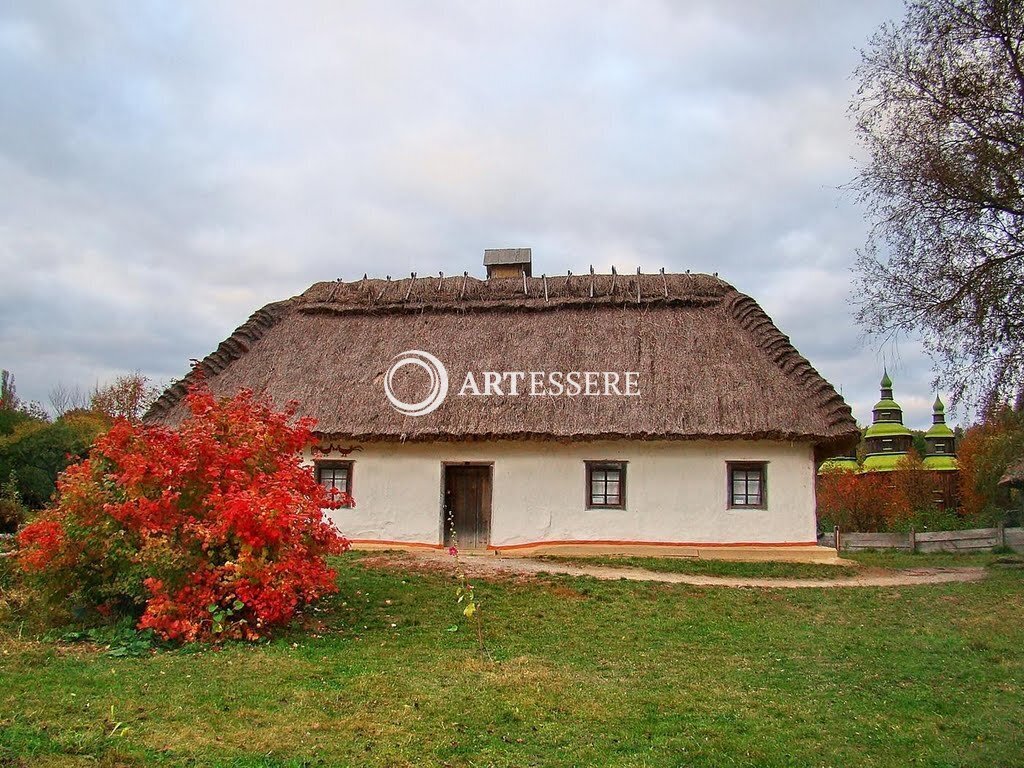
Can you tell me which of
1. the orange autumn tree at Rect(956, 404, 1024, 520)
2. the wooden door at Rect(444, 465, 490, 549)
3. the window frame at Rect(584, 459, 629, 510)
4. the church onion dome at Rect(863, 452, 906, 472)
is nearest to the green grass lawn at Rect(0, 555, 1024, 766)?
the window frame at Rect(584, 459, 629, 510)

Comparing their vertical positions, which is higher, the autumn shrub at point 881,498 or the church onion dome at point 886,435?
the church onion dome at point 886,435

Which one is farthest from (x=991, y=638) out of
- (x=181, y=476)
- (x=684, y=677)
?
(x=181, y=476)

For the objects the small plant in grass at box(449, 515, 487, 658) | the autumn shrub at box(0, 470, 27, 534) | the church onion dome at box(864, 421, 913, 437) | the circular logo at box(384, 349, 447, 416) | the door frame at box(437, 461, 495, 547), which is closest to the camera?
the small plant in grass at box(449, 515, 487, 658)

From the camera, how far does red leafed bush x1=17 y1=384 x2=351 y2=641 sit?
357 inches

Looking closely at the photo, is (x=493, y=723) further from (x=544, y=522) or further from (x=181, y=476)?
(x=544, y=522)

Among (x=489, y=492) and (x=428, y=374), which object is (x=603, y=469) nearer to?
(x=489, y=492)

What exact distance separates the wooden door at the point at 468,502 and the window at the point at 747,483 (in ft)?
17.1

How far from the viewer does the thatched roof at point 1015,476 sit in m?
25.0

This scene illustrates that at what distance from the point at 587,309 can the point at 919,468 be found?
22789 mm

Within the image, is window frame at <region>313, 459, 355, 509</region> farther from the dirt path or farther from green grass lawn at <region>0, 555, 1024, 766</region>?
green grass lawn at <region>0, 555, 1024, 766</region>

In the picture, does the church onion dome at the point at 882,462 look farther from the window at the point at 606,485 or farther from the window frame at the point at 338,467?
the window frame at the point at 338,467

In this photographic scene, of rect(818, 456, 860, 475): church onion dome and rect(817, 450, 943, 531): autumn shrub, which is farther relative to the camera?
rect(818, 456, 860, 475): church onion dome

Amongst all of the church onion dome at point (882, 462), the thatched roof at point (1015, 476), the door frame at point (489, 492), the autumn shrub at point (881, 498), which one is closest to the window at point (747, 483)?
the door frame at point (489, 492)

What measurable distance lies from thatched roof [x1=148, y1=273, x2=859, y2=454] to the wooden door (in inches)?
50.8
